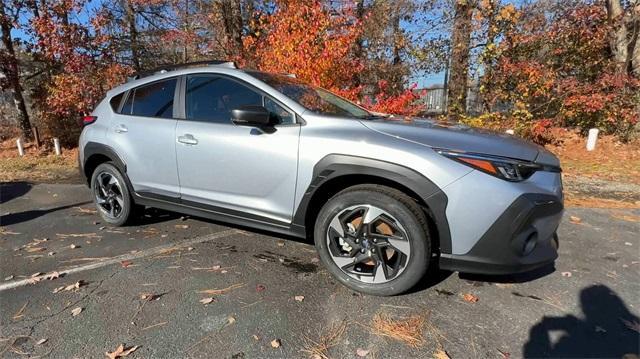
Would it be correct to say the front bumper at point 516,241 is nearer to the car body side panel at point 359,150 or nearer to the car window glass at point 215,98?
the car body side panel at point 359,150

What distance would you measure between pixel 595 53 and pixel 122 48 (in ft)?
46.8

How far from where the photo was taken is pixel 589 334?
7.71 feet

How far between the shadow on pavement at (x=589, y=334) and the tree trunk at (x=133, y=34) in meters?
14.0

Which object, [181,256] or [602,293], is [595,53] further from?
[181,256]

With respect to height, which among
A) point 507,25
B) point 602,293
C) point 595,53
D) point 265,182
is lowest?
point 602,293

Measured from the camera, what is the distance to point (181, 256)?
3498 mm

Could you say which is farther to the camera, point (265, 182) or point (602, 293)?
point (265, 182)

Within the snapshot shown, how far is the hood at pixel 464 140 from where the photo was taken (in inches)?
99.6

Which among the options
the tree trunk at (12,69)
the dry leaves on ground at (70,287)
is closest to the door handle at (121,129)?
the dry leaves on ground at (70,287)

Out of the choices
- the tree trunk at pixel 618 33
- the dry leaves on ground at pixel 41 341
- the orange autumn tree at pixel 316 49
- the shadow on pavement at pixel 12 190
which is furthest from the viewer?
the tree trunk at pixel 618 33

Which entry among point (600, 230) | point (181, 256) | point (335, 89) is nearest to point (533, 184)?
point (600, 230)

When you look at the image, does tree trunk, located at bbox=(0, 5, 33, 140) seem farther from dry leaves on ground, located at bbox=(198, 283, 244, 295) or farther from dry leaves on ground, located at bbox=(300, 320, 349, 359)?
dry leaves on ground, located at bbox=(300, 320, 349, 359)

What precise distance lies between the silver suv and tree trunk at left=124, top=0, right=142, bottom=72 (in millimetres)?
11105

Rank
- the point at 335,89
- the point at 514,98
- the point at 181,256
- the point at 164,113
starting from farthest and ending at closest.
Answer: the point at 514,98
the point at 335,89
the point at 164,113
the point at 181,256
